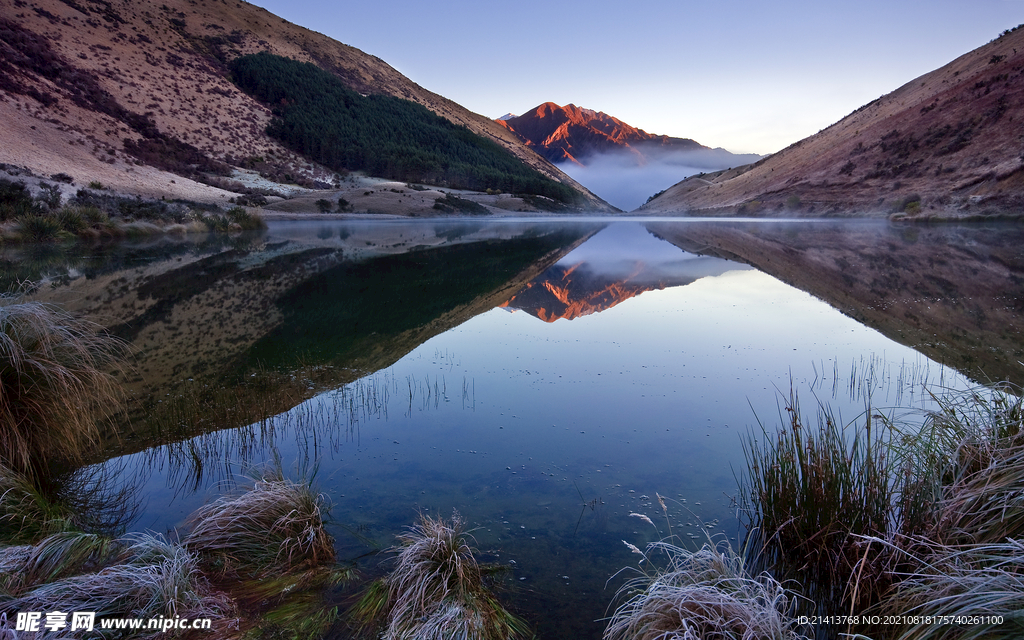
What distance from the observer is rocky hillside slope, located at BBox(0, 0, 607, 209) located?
42.2 meters

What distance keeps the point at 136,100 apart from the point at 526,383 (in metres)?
73.0

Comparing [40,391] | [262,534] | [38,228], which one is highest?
[40,391]

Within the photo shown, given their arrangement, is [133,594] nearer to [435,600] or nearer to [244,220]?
[435,600]

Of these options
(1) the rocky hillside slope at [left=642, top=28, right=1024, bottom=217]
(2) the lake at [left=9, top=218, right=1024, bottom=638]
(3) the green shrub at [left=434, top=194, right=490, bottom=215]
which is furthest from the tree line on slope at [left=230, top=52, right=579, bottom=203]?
(2) the lake at [left=9, top=218, right=1024, bottom=638]

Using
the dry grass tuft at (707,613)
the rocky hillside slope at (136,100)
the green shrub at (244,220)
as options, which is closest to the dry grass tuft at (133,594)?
the dry grass tuft at (707,613)

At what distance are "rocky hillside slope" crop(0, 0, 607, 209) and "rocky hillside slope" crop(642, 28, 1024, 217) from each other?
57.2 meters

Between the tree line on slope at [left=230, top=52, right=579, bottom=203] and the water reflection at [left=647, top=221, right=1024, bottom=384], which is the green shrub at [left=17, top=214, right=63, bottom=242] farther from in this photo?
the tree line on slope at [left=230, top=52, right=579, bottom=203]

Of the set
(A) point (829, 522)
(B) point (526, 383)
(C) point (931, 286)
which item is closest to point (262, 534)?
(A) point (829, 522)

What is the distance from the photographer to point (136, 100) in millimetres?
59875

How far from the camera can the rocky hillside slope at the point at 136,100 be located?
42.2 metres

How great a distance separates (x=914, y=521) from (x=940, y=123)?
187 feet

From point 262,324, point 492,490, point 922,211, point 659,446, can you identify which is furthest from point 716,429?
point 922,211

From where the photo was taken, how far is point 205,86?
2886 inches

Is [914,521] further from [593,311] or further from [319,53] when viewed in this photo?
[319,53]
